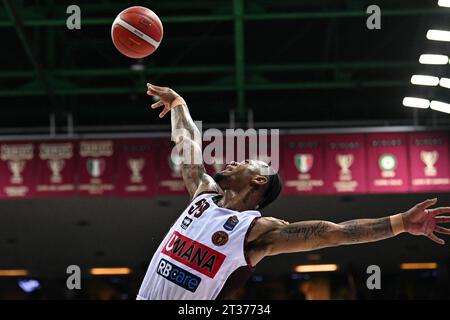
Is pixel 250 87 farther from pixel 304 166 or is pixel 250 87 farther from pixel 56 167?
pixel 56 167

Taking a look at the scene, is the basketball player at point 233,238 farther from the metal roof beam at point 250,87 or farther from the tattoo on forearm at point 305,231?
the metal roof beam at point 250,87

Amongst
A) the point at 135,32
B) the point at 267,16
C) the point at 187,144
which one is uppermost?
the point at 267,16

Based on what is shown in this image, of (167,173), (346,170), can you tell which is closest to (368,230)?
(346,170)

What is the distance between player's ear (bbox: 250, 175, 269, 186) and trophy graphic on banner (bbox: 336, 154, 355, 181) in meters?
7.26

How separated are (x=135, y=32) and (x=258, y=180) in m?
2.29

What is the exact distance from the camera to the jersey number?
5.86 m

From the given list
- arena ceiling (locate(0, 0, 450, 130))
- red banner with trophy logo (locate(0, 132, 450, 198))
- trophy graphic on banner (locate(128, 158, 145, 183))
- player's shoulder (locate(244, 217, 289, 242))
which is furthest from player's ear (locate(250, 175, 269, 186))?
trophy graphic on banner (locate(128, 158, 145, 183))

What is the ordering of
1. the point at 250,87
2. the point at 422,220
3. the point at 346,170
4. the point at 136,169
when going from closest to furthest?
the point at 422,220
the point at 346,170
the point at 136,169
the point at 250,87

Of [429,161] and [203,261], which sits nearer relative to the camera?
[203,261]

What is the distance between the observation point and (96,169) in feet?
43.9

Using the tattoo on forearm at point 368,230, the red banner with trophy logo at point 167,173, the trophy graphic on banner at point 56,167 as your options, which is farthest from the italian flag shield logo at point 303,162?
the tattoo on forearm at point 368,230

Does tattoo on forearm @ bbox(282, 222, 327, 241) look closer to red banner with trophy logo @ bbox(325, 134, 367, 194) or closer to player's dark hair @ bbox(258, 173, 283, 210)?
player's dark hair @ bbox(258, 173, 283, 210)

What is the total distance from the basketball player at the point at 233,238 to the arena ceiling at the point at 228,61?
21.3 ft

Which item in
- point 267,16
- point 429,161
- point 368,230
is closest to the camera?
point 368,230
